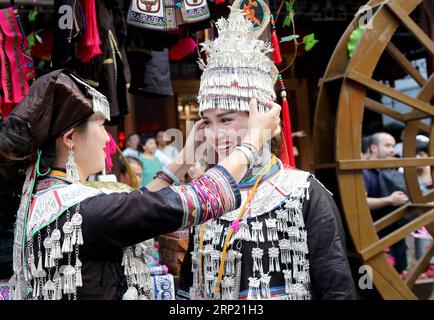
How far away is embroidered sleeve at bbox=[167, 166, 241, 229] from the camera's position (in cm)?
154

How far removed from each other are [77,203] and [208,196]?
0.43m

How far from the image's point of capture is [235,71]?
2064mm

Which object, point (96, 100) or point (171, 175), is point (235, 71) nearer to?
point (171, 175)

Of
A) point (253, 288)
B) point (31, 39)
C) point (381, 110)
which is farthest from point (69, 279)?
point (381, 110)

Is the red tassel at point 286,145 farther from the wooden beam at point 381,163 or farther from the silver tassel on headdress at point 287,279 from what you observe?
the wooden beam at point 381,163

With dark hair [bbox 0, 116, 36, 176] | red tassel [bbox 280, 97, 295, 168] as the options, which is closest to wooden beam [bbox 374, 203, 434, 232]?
red tassel [bbox 280, 97, 295, 168]

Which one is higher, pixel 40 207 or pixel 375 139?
pixel 375 139

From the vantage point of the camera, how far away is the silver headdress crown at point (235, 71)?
2.03 meters

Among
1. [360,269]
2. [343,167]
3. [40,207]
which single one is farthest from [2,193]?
[360,269]

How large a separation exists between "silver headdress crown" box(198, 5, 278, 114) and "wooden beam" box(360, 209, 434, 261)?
198 cm

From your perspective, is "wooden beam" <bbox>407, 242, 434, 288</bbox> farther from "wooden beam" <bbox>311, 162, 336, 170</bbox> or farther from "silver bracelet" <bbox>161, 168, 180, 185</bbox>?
"silver bracelet" <bbox>161, 168, 180, 185</bbox>

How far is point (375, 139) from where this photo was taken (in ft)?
16.7
